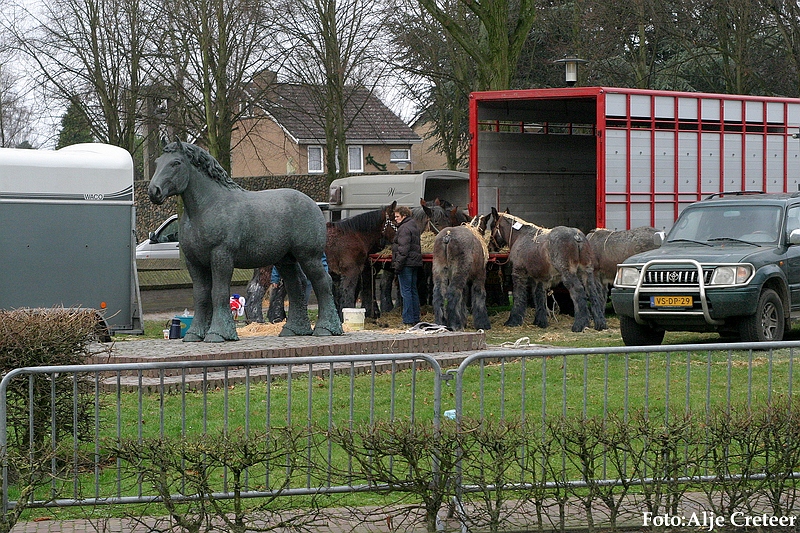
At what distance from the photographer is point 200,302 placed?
13516 millimetres

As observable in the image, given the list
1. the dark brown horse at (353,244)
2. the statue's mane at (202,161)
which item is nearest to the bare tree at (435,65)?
the dark brown horse at (353,244)

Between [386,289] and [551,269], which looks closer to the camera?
[551,269]

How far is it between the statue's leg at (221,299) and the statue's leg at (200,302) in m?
0.10

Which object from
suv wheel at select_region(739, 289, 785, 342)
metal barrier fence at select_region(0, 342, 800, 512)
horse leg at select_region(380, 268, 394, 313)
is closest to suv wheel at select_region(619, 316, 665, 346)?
suv wheel at select_region(739, 289, 785, 342)

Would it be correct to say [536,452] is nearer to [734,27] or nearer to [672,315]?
[672,315]

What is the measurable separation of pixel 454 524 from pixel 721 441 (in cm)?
154

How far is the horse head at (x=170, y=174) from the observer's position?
41.9 feet

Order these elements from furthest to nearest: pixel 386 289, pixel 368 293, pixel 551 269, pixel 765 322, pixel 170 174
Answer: pixel 386 289 → pixel 368 293 → pixel 551 269 → pixel 765 322 → pixel 170 174

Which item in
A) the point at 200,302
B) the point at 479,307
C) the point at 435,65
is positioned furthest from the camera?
the point at 435,65

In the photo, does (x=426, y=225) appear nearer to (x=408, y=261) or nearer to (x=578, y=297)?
(x=408, y=261)

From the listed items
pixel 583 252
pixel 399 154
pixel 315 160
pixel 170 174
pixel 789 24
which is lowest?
pixel 583 252

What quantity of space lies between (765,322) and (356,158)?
4887 cm

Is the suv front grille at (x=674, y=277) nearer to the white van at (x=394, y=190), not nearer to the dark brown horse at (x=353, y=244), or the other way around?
the dark brown horse at (x=353, y=244)

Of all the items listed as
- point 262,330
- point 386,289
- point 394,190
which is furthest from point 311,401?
point 394,190
